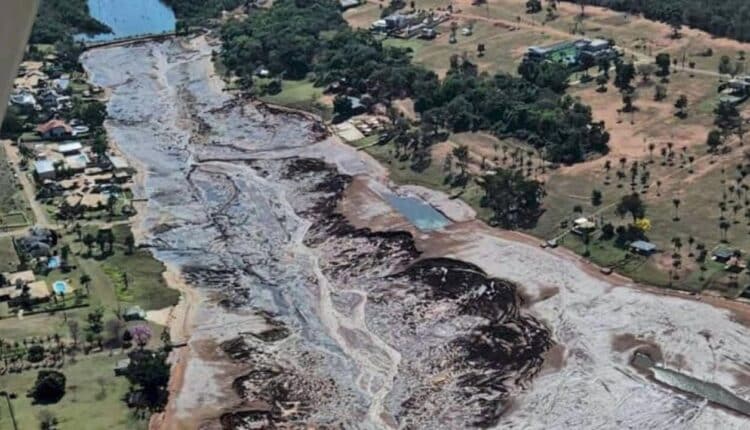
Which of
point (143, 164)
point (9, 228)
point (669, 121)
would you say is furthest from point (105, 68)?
point (669, 121)

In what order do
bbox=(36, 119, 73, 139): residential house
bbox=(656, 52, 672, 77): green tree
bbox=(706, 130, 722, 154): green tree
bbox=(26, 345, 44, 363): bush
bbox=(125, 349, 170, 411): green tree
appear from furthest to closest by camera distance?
bbox=(656, 52, 672, 77): green tree < bbox=(36, 119, 73, 139): residential house < bbox=(706, 130, 722, 154): green tree < bbox=(26, 345, 44, 363): bush < bbox=(125, 349, 170, 411): green tree

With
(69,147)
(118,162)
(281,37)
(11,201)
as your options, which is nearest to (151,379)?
(11,201)

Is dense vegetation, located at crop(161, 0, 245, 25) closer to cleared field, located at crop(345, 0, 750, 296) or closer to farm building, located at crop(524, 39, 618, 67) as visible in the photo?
cleared field, located at crop(345, 0, 750, 296)

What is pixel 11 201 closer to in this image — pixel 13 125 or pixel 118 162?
pixel 118 162

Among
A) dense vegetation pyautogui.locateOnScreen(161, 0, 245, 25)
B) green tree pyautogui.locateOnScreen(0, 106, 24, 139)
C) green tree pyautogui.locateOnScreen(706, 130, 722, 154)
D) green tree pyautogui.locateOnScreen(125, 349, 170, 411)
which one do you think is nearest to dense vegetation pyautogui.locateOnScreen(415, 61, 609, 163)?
green tree pyautogui.locateOnScreen(706, 130, 722, 154)

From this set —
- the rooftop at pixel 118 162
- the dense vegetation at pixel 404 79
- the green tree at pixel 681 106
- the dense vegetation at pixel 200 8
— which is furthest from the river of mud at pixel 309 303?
the dense vegetation at pixel 200 8

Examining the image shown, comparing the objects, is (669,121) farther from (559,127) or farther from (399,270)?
(399,270)

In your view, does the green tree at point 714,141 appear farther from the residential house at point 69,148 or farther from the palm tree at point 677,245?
the residential house at point 69,148
